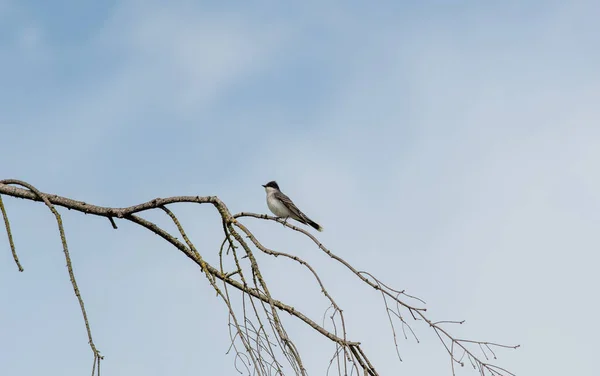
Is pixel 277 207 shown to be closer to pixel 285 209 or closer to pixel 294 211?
pixel 285 209

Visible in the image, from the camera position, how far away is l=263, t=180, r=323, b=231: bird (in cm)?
1438

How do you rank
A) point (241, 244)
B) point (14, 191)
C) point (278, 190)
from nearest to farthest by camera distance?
point (241, 244) < point (14, 191) < point (278, 190)

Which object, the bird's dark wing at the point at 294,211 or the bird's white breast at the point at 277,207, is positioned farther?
the bird's white breast at the point at 277,207

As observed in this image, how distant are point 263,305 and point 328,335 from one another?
536 mm

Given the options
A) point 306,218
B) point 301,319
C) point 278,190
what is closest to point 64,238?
point 301,319

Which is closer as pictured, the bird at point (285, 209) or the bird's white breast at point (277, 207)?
the bird at point (285, 209)

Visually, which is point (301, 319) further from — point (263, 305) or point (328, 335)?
point (263, 305)

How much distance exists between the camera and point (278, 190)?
15.7 meters

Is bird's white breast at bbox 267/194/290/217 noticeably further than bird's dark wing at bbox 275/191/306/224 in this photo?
Yes

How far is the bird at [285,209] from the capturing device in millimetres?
14383

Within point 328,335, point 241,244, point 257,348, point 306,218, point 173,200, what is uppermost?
point 306,218

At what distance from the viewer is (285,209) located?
572 inches

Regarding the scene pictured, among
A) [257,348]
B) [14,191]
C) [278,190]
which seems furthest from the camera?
[278,190]

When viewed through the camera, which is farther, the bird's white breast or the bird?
the bird's white breast
